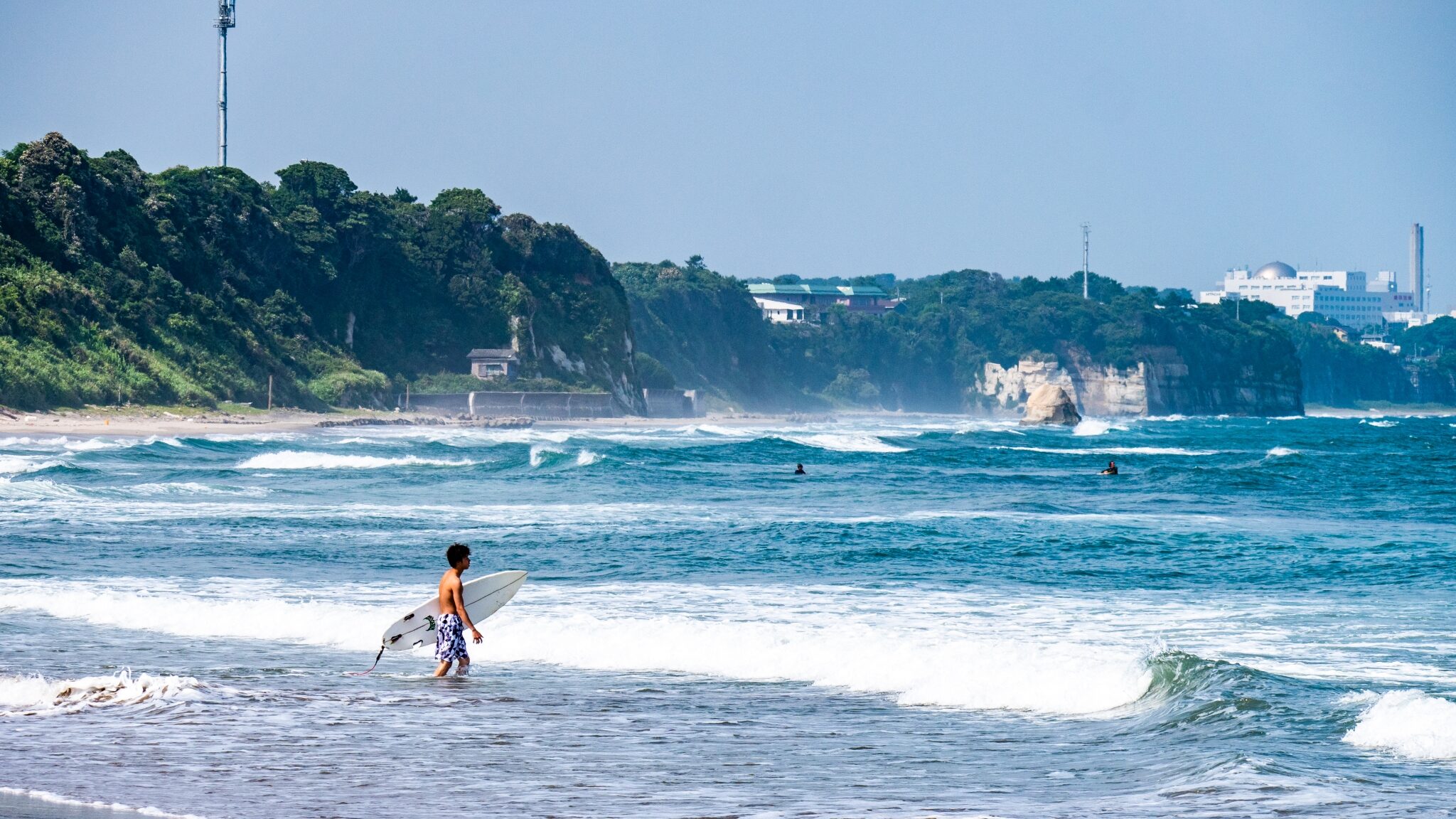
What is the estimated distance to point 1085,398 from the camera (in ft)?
607

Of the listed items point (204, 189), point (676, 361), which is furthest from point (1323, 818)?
point (676, 361)

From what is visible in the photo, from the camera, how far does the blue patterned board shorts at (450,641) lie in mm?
12078

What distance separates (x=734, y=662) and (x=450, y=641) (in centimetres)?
247

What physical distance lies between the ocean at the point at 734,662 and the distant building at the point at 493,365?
80959 millimetres

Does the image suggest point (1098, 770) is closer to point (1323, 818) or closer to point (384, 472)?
point (1323, 818)

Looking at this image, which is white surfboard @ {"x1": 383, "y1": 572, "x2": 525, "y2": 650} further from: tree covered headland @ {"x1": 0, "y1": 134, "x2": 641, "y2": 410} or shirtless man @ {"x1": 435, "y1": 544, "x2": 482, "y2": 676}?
tree covered headland @ {"x1": 0, "y1": 134, "x2": 641, "y2": 410}

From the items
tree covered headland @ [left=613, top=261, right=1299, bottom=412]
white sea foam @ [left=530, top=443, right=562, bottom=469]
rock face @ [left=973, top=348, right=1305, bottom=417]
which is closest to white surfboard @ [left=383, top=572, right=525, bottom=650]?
white sea foam @ [left=530, top=443, right=562, bottom=469]

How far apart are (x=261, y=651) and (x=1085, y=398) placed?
178187 millimetres

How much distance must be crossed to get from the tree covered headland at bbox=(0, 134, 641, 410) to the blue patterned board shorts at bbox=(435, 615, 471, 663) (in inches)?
2352

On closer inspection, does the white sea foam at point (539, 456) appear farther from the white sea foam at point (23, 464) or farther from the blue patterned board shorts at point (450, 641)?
the blue patterned board shorts at point (450, 641)

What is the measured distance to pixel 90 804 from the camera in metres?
7.83

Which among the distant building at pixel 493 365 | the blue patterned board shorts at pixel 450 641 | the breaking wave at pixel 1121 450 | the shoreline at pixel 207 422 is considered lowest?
the breaking wave at pixel 1121 450

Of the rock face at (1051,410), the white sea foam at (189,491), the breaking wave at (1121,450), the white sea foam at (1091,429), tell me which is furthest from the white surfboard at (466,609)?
the rock face at (1051,410)

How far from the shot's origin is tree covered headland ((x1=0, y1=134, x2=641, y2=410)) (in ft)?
258
